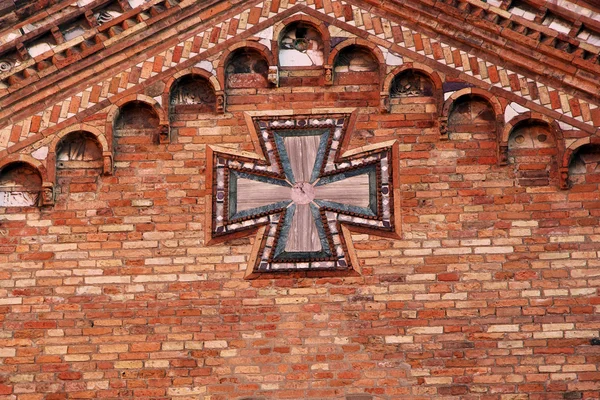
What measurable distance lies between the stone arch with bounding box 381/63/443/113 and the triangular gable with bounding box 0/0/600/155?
0.32ft

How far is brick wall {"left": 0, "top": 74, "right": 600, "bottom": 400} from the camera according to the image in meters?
18.8

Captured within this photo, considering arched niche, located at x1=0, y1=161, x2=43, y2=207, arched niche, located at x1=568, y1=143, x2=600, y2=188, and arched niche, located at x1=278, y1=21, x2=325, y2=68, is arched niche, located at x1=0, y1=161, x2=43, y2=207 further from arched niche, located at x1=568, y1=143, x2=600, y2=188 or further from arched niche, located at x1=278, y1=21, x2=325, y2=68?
arched niche, located at x1=568, y1=143, x2=600, y2=188

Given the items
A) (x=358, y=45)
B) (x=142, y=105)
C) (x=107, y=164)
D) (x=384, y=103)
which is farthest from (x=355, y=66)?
(x=107, y=164)

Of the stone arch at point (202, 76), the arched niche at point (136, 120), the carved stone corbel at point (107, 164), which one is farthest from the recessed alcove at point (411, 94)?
the carved stone corbel at point (107, 164)

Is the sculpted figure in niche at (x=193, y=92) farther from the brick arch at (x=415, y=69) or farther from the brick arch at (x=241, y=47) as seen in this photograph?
the brick arch at (x=415, y=69)

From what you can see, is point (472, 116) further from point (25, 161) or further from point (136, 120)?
point (25, 161)

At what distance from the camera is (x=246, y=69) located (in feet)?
66.6

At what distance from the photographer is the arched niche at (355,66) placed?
66.0 ft

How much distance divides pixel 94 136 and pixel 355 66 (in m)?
2.96

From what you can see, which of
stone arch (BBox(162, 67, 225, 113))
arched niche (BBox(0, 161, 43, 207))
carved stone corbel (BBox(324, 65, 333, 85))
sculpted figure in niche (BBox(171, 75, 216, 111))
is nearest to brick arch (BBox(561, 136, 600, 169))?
carved stone corbel (BBox(324, 65, 333, 85))

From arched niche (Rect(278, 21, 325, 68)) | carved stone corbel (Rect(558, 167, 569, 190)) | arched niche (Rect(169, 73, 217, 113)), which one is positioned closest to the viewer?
carved stone corbel (Rect(558, 167, 569, 190))

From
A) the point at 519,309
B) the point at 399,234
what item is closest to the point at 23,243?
the point at 399,234

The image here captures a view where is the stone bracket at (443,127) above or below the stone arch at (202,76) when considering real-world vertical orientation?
below

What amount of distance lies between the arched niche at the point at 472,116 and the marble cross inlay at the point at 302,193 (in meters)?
0.79
